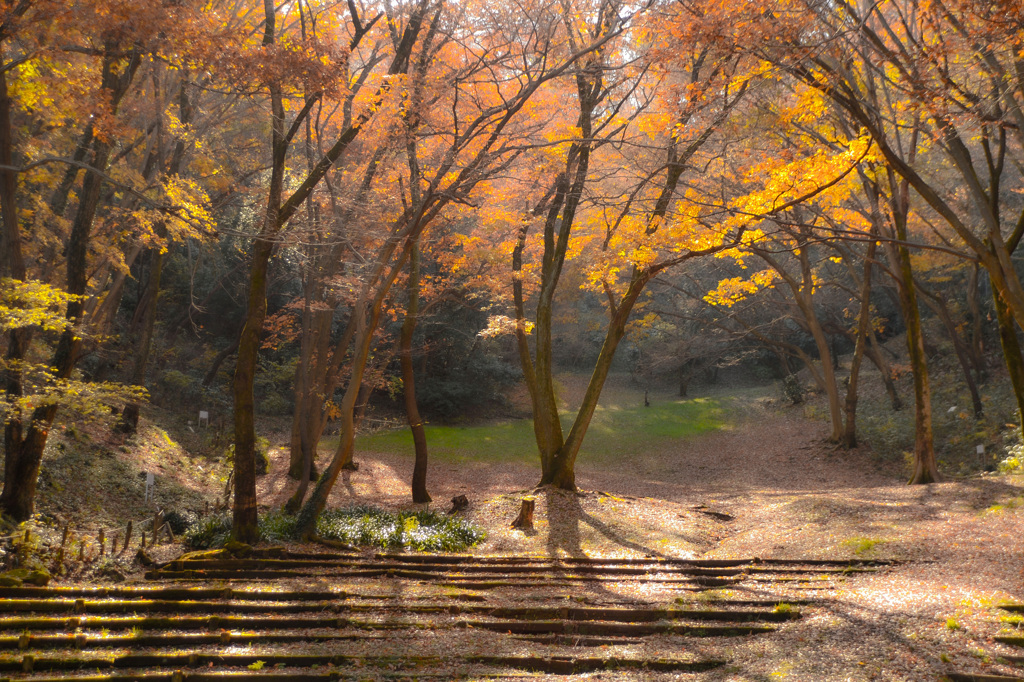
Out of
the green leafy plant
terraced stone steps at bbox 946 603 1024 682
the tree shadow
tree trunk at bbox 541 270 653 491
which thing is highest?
tree trunk at bbox 541 270 653 491

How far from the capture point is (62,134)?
1285cm

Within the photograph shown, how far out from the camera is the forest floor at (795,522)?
463cm

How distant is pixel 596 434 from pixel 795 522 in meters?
14.6

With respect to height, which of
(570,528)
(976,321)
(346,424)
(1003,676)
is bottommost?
(570,528)

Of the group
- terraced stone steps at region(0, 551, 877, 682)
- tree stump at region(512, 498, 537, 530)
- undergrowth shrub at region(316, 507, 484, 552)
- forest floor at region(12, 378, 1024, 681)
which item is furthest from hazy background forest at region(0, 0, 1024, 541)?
terraced stone steps at region(0, 551, 877, 682)

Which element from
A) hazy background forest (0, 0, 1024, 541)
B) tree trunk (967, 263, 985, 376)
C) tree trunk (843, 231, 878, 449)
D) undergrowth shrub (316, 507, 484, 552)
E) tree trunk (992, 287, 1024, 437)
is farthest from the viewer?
tree trunk (967, 263, 985, 376)

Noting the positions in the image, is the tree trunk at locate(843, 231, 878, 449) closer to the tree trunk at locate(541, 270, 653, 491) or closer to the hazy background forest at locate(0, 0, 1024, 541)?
the hazy background forest at locate(0, 0, 1024, 541)

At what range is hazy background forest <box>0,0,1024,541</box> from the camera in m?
7.40

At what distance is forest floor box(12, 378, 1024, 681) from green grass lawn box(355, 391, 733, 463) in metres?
0.44

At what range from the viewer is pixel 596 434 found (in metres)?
24.5

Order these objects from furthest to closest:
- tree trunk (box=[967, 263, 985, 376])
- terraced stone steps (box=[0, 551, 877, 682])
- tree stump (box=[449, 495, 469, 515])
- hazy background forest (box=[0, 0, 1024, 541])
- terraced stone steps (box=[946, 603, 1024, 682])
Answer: tree trunk (box=[967, 263, 985, 376])
tree stump (box=[449, 495, 469, 515])
hazy background forest (box=[0, 0, 1024, 541])
terraced stone steps (box=[0, 551, 877, 682])
terraced stone steps (box=[946, 603, 1024, 682])

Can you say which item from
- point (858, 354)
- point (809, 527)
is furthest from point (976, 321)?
point (809, 527)

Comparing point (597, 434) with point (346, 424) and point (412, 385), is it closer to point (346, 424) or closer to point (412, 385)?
point (412, 385)

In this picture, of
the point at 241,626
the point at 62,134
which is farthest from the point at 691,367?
the point at 241,626
